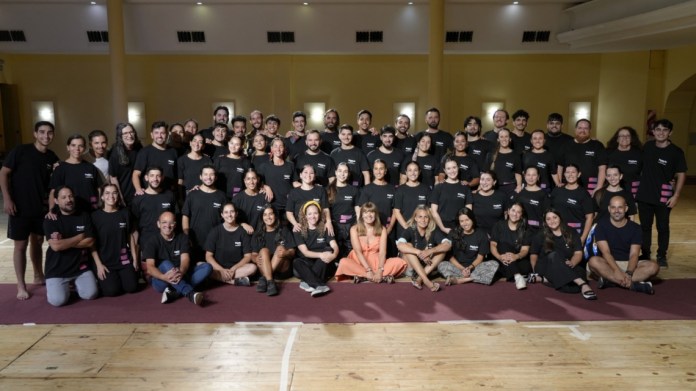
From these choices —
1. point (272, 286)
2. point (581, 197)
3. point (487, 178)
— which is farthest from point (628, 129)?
point (272, 286)

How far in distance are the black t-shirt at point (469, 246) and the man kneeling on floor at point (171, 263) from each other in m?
2.87

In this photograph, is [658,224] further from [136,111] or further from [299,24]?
[136,111]

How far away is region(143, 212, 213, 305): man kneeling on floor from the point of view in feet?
19.3

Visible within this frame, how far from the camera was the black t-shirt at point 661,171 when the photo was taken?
714cm

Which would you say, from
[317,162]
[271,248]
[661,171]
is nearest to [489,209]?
[317,162]

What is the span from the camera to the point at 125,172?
22.3 ft

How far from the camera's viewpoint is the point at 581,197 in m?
6.76

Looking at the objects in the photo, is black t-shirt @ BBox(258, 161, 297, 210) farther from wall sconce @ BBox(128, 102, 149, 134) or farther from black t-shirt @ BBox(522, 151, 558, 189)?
wall sconce @ BBox(128, 102, 149, 134)

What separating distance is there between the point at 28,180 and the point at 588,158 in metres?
6.86

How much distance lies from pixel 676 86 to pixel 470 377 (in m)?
13.6

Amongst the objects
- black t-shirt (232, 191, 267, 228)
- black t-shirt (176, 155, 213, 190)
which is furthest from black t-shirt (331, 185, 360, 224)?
black t-shirt (176, 155, 213, 190)

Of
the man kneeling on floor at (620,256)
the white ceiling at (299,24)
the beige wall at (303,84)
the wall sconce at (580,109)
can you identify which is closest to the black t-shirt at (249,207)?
the man kneeling on floor at (620,256)

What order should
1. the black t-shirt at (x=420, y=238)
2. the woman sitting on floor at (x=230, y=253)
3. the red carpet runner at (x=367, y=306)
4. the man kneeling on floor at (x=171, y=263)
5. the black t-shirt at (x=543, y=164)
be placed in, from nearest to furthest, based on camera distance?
the red carpet runner at (x=367, y=306)
the man kneeling on floor at (x=171, y=263)
the woman sitting on floor at (x=230, y=253)
the black t-shirt at (x=420, y=238)
the black t-shirt at (x=543, y=164)

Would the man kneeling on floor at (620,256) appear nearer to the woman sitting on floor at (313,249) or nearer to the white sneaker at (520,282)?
the white sneaker at (520,282)
